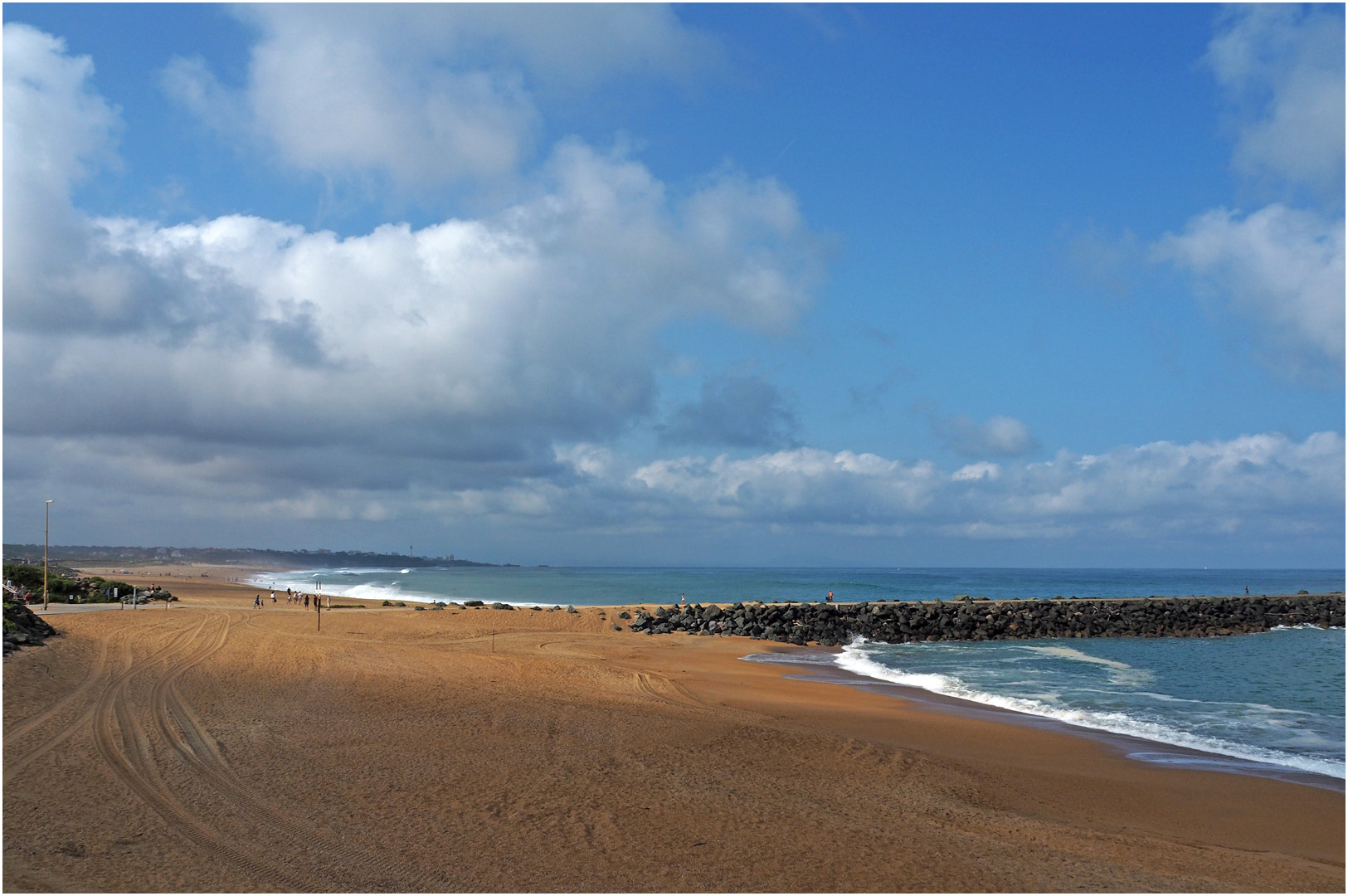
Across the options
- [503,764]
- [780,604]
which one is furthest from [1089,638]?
[503,764]

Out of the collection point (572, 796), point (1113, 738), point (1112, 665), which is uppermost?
point (572, 796)

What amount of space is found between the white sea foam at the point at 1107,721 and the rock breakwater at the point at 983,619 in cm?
1127

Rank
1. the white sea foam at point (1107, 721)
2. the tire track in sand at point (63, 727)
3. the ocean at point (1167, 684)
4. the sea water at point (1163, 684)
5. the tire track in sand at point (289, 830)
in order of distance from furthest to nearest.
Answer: the sea water at point (1163, 684) → the ocean at point (1167, 684) → the white sea foam at point (1107, 721) → the tire track in sand at point (63, 727) → the tire track in sand at point (289, 830)

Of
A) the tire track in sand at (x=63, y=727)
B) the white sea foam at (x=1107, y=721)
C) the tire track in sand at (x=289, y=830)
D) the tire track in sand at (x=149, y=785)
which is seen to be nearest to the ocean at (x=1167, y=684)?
the white sea foam at (x=1107, y=721)

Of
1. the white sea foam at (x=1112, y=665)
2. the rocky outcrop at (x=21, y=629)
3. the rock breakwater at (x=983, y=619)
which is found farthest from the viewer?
the rock breakwater at (x=983, y=619)

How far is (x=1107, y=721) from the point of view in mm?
17250

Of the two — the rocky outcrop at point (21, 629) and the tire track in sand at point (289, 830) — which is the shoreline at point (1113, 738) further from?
the rocky outcrop at point (21, 629)

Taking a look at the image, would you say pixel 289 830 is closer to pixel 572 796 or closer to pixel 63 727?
pixel 572 796

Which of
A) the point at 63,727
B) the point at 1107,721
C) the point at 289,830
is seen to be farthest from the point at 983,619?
the point at 63,727

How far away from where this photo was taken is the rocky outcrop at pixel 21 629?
1856 centimetres

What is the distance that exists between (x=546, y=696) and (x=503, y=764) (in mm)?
5851

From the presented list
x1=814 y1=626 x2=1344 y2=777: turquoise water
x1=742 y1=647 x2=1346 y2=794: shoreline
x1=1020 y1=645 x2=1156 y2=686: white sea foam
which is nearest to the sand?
x1=742 y1=647 x2=1346 y2=794: shoreline

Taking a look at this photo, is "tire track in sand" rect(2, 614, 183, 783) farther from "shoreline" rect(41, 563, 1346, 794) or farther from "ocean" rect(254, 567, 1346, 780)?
"ocean" rect(254, 567, 1346, 780)

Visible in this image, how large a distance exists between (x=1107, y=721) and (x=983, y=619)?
86.2 feet
